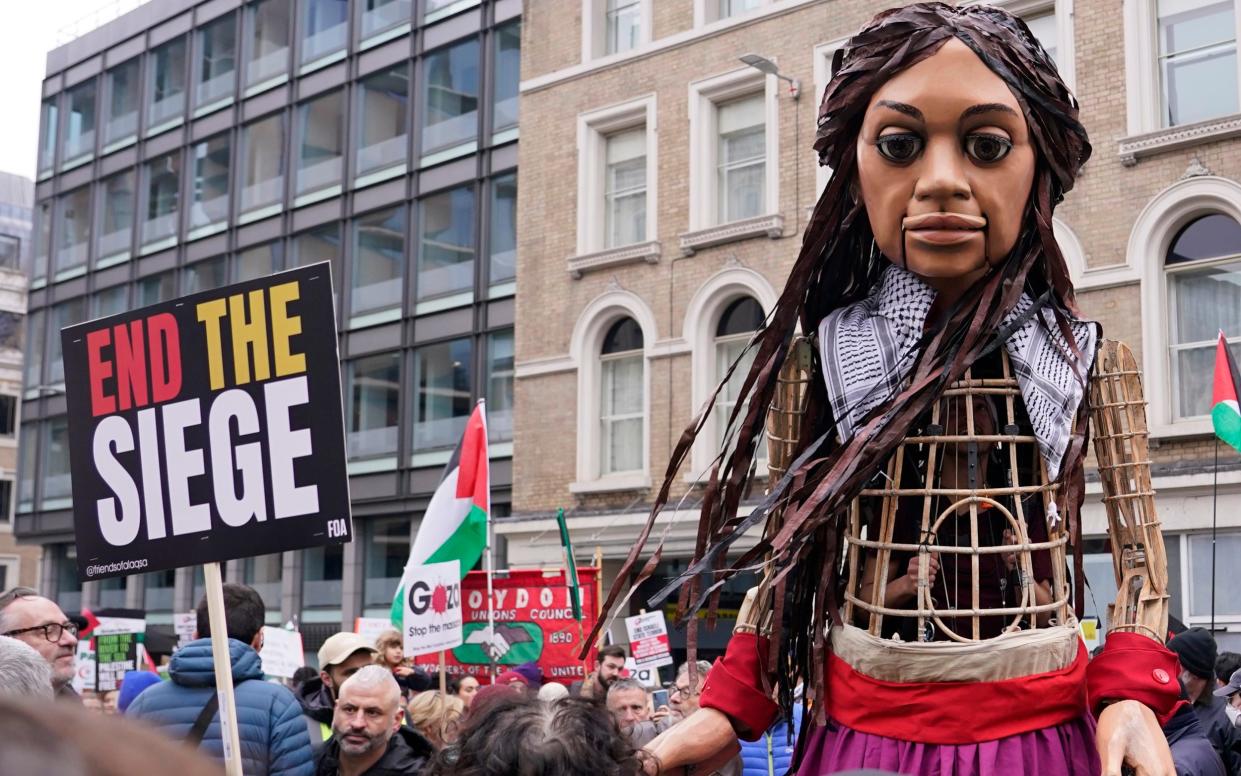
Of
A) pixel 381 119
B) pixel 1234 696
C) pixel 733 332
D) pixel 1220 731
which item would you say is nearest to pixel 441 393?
pixel 381 119

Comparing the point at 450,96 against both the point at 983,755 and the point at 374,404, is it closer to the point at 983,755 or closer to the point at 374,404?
the point at 374,404

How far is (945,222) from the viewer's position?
3.04m

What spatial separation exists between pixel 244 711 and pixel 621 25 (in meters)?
17.2

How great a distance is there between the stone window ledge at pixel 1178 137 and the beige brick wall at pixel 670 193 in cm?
10

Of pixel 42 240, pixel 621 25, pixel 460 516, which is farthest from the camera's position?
pixel 42 240

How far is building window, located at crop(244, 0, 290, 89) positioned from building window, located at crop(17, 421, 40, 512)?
9627 mm

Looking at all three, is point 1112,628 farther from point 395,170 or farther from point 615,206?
point 395,170

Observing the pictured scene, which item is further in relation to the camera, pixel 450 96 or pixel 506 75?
pixel 450 96

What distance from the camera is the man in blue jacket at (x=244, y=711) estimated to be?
545 centimetres

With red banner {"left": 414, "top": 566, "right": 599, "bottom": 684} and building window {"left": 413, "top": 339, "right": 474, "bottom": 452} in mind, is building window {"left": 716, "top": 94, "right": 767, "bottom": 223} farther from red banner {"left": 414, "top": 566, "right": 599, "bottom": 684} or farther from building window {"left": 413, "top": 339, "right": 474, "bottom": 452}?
red banner {"left": 414, "top": 566, "right": 599, "bottom": 684}

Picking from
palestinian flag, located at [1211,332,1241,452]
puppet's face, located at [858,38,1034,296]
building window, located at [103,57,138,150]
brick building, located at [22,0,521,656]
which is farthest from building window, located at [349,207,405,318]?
puppet's face, located at [858,38,1034,296]

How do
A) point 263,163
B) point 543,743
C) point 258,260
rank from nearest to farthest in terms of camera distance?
point 543,743, point 258,260, point 263,163

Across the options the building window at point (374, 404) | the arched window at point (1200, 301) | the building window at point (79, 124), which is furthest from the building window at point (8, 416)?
the arched window at point (1200, 301)

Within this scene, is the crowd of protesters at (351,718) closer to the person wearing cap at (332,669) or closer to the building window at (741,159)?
the person wearing cap at (332,669)
